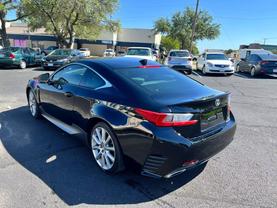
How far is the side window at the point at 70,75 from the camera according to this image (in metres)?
4.48

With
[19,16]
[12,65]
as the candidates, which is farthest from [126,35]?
[12,65]

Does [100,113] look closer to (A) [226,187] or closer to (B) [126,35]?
(A) [226,187]

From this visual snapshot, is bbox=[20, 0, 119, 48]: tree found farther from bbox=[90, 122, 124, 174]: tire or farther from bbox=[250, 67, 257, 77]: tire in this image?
bbox=[90, 122, 124, 174]: tire

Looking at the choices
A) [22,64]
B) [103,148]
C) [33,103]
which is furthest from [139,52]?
[103,148]

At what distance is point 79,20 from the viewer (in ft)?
110

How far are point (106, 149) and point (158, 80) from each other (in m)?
1.22

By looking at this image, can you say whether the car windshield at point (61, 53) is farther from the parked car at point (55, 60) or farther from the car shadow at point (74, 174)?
the car shadow at point (74, 174)

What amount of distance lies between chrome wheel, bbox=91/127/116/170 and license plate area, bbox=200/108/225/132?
1179 mm

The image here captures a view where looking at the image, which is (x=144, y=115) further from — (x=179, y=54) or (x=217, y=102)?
(x=179, y=54)

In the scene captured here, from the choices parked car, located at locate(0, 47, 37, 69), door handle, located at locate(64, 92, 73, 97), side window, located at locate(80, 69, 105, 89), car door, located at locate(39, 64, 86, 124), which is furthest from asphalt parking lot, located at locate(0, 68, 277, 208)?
parked car, located at locate(0, 47, 37, 69)

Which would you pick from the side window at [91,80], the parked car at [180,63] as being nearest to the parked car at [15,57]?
the parked car at [180,63]

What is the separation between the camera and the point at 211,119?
11.4 feet

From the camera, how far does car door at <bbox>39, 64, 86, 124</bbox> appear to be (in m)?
4.48

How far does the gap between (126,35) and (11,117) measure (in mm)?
56770
